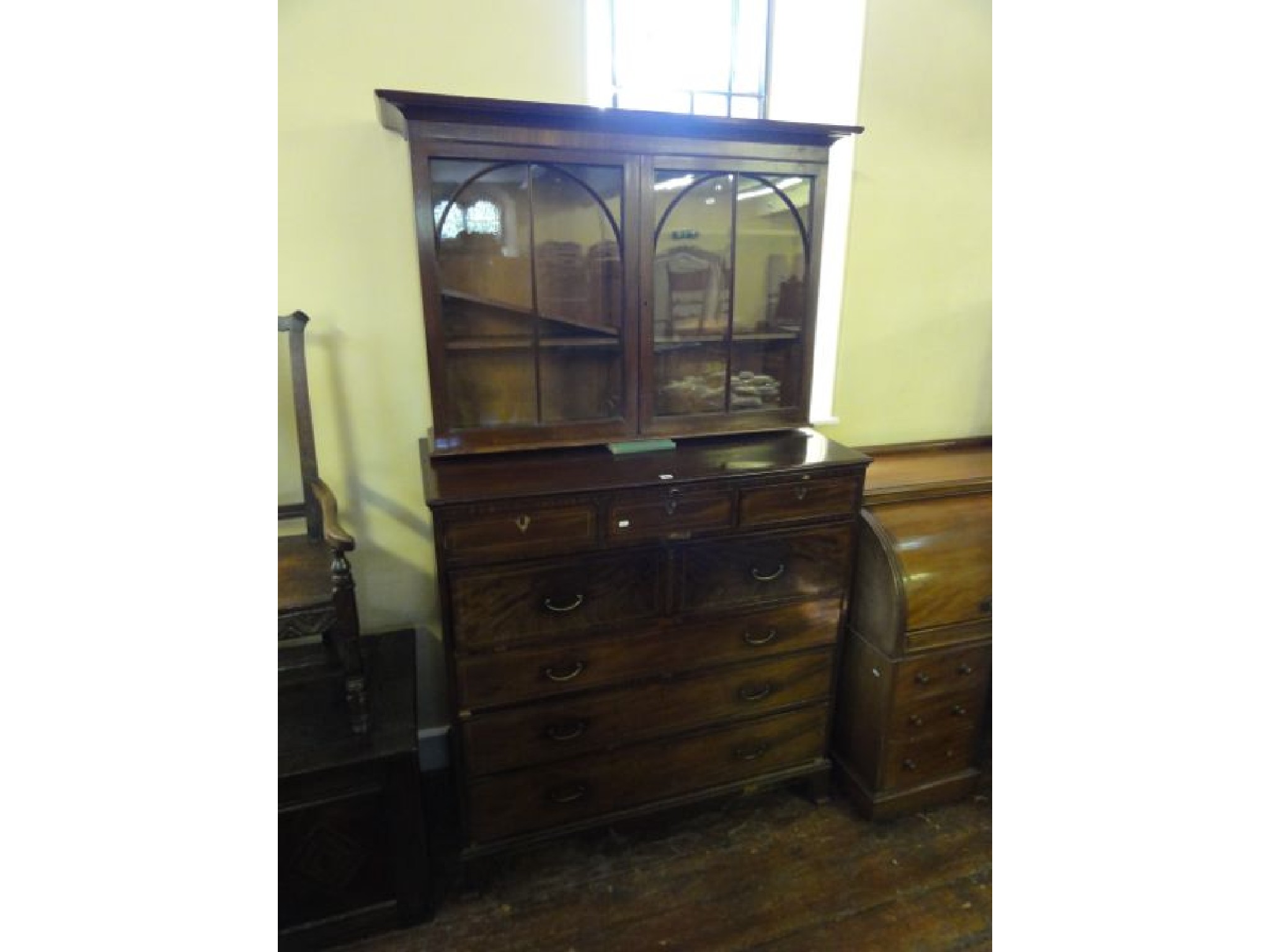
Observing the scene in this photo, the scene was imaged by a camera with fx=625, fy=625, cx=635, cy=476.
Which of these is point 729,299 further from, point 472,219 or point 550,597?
point 550,597

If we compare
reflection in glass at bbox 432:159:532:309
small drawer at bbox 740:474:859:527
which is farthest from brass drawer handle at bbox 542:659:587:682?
reflection in glass at bbox 432:159:532:309

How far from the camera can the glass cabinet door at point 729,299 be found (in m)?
1.56

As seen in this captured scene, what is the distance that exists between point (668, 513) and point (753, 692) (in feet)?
1.93

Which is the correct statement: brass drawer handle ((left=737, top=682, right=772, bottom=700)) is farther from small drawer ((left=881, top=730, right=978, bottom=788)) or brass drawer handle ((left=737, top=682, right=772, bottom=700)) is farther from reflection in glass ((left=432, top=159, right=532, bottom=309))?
reflection in glass ((left=432, top=159, right=532, bottom=309))

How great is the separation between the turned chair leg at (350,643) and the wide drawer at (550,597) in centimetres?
21

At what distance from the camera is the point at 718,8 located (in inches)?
71.1

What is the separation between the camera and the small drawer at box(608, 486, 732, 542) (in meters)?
1.38

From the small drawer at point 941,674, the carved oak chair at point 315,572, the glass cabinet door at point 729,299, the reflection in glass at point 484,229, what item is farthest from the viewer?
the small drawer at point 941,674

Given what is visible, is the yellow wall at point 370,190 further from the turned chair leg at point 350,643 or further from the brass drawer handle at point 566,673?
the brass drawer handle at point 566,673

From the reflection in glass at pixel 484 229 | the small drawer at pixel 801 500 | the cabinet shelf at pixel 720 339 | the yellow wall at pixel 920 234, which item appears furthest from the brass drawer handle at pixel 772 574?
the reflection in glass at pixel 484 229

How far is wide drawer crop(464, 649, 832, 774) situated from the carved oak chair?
30cm
